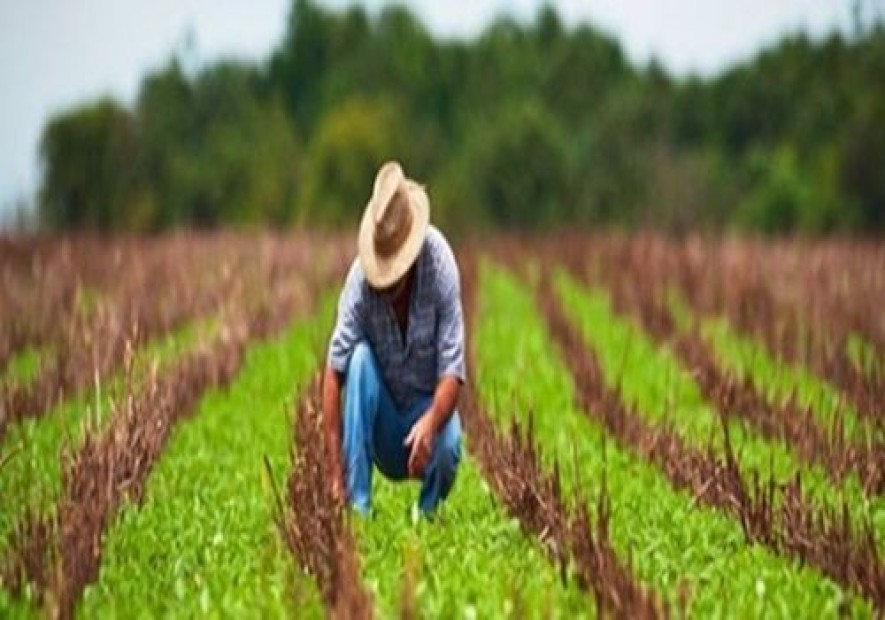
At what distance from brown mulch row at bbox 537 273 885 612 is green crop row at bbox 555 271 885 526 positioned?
92 millimetres

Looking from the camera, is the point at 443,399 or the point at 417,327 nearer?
the point at 443,399

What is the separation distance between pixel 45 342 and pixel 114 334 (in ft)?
9.28

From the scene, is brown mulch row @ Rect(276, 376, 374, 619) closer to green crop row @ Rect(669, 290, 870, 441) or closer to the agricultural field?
the agricultural field

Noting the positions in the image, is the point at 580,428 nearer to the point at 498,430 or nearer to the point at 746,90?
the point at 498,430

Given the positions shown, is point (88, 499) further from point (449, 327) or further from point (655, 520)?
point (655, 520)

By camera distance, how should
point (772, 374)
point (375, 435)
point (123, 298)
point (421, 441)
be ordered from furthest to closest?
point (123, 298)
point (772, 374)
point (375, 435)
point (421, 441)

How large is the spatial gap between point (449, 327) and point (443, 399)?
262mm

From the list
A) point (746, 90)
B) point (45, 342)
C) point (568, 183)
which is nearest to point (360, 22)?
point (746, 90)

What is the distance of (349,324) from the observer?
6.46m

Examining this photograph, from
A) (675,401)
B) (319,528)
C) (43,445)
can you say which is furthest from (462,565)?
→ (675,401)

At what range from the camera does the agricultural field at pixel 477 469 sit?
5.38 m

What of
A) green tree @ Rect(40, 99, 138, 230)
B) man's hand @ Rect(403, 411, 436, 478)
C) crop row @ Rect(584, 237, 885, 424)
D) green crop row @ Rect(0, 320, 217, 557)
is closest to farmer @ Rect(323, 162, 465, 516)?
man's hand @ Rect(403, 411, 436, 478)

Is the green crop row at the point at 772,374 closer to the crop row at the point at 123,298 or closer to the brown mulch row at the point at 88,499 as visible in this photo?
the brown mulch row at the point at 88,499

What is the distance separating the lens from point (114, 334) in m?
10.4
